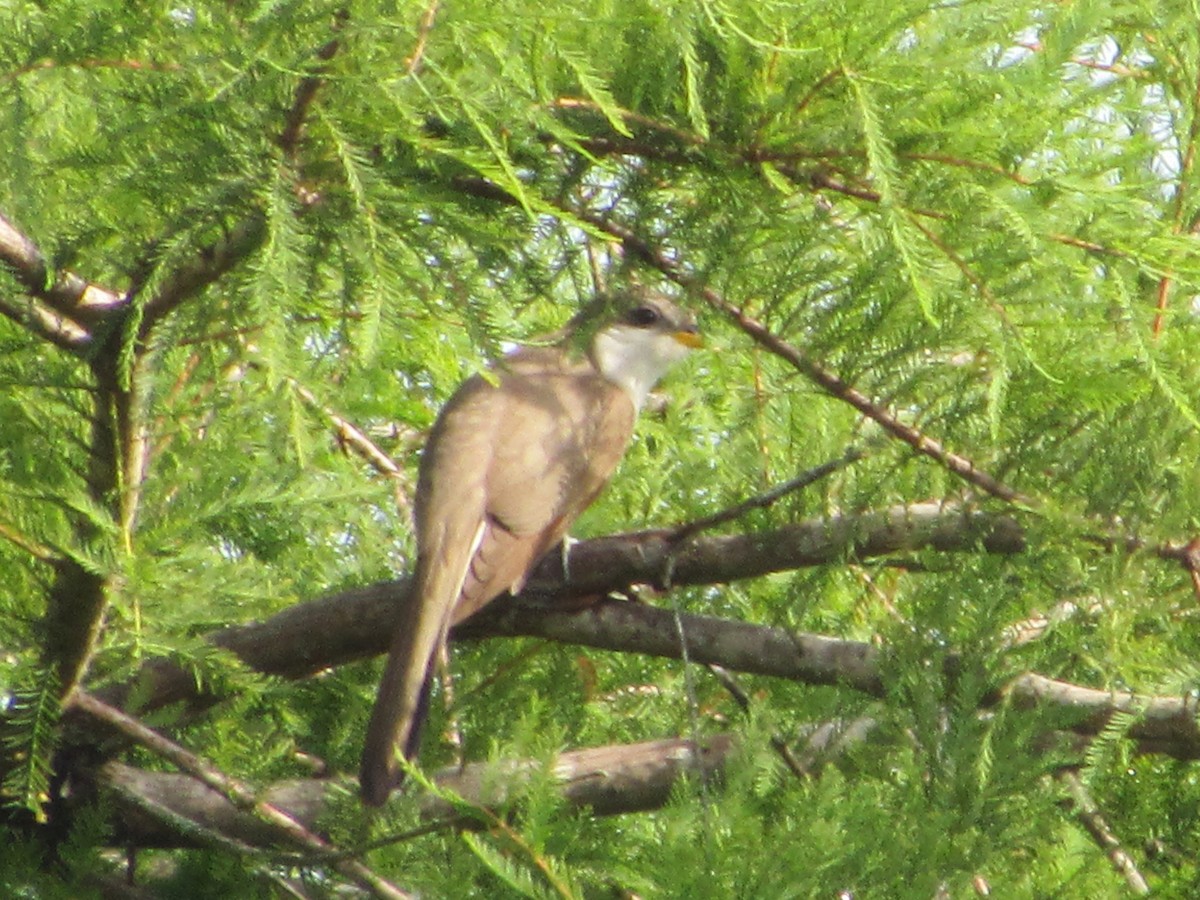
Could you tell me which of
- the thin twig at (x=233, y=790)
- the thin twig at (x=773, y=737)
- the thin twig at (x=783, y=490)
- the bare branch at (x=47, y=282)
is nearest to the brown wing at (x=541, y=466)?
the thin twig at (x=773, y=737)

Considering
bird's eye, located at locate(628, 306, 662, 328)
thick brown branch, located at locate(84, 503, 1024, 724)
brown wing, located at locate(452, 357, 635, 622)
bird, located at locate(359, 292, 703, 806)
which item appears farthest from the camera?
bird's eye, located at locate(628, 306, 662, 328)

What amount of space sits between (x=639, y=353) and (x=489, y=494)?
1130 millimetres

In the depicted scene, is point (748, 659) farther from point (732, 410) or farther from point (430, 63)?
point (430, 63)

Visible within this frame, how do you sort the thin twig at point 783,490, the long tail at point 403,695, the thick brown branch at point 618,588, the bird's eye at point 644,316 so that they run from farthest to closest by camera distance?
1. the bird's eye at point 644,316
2. the long tail at point 403,695
3. the thick brown branch at point 618,588
4. the thin twig at point 783,490

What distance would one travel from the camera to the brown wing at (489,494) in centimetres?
409

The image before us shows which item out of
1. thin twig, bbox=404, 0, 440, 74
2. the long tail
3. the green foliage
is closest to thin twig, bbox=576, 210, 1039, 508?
the green foliage

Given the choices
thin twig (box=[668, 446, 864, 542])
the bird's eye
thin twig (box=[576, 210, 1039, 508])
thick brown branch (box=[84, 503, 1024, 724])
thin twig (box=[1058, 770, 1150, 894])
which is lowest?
thin twig (box=[1058, 770, 1150, 894])

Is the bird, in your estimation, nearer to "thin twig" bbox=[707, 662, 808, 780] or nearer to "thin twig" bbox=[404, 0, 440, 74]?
"thin twig" bbox=[707, 662, 808, 780]

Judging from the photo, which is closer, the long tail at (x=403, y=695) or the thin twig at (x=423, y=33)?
the thin twig at (x=423, y=33)

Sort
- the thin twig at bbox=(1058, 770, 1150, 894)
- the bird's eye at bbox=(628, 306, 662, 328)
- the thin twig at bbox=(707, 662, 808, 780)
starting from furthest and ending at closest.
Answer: the bird's eye at bbox=(628, 306, 662, 328) < the thin twig at bbox=(707, 662, 808, 780) < the thin twig at bbox=(1058, 770, 1150, 894)

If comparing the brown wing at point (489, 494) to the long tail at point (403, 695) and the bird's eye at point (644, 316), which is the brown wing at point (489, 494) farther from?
the bird's eye at point (644, 316)

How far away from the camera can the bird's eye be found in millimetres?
5832

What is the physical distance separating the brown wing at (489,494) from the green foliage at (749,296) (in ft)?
1.20

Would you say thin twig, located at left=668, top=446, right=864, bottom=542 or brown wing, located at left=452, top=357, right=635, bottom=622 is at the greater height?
brown wing, located at left=452, top=357, right=635, bottom=622
